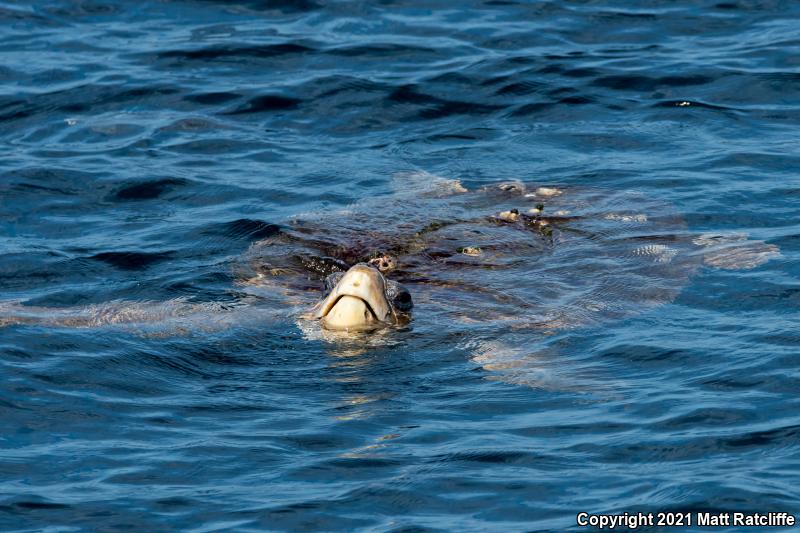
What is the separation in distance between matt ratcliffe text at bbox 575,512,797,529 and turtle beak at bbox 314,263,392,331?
2.88 m

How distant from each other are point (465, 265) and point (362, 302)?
1.39 meters

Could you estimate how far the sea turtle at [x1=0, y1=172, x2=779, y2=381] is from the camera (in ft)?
28.3

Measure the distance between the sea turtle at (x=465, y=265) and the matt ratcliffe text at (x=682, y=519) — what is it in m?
2.16

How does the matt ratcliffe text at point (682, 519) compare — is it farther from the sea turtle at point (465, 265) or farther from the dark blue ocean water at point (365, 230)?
Answer: the sea turtle at point (465, 265)

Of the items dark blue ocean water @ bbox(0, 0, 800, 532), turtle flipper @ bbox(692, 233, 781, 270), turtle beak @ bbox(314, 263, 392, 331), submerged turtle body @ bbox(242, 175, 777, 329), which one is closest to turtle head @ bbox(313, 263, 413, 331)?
turtle beak @ bbox(314, 263, 392, 331)

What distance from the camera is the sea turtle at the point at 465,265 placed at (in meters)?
8.62

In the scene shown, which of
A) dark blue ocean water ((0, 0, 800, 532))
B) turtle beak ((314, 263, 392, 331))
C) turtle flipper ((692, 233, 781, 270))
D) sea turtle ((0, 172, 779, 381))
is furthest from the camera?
turtle flipper ((692, 233, 781, 270))

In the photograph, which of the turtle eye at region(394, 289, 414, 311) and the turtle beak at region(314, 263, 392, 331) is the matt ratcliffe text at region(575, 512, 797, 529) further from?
the turtle eye at region(394, 289, 414, 311)

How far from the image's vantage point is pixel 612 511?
5.90 meters

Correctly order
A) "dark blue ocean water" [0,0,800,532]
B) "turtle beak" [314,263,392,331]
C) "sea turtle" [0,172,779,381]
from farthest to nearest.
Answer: "sea turtle" [0,172,779,381], "turtle beak" [314,263,392,331], "dark blue ocean water" [0,0,800,532]

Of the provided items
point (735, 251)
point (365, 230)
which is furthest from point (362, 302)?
point (735, 251)

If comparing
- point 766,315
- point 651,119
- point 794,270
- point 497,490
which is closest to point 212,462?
point 497,490

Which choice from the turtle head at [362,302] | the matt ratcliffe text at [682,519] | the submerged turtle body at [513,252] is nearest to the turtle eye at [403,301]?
the turtle head at [362,302]

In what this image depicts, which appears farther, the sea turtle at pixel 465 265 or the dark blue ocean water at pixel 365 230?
the sea turtle at pixel 465 265
